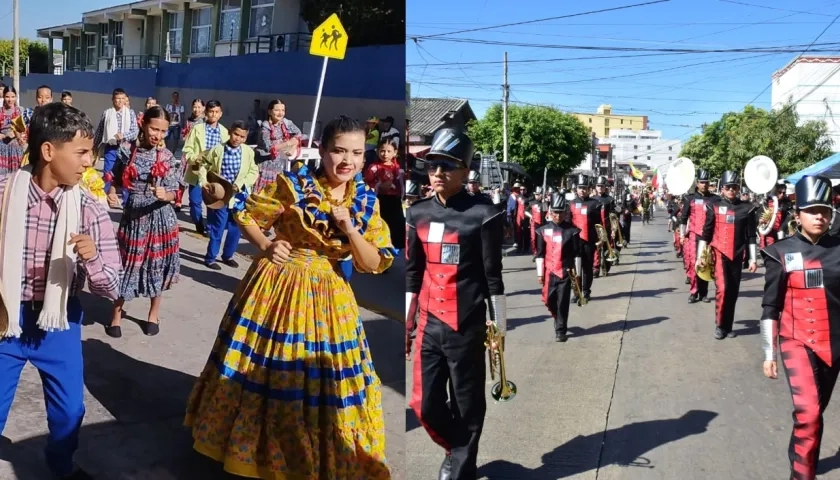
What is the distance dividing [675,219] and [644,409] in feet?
4.17

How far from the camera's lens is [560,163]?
9.09 ft

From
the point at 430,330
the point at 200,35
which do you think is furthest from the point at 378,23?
the point at 430,330

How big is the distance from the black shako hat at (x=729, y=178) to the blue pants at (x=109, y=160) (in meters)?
1.99

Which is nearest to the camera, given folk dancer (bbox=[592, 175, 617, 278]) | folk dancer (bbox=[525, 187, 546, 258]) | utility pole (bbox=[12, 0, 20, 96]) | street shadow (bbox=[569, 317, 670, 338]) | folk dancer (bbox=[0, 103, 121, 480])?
folk dancer (bbox=[0, 103, 121, 480])

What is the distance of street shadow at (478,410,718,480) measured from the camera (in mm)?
2412

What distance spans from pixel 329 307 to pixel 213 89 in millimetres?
642

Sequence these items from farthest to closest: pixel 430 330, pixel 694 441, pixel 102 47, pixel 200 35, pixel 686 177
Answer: pixel 686 177, pixel 430 330, pixel 694 441, pixel 102 47, pixel 200 35

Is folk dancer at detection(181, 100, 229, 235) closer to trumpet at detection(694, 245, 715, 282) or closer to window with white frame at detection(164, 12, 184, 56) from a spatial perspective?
window with white frame at detection(164, 12, 184, 56)

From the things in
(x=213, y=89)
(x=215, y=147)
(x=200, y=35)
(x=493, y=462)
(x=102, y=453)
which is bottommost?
(x=493, y=462)

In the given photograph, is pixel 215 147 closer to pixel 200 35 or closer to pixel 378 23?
pixel 200 35

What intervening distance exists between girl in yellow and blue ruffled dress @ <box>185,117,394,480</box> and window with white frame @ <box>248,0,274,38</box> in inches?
12.5

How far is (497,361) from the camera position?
250 cm

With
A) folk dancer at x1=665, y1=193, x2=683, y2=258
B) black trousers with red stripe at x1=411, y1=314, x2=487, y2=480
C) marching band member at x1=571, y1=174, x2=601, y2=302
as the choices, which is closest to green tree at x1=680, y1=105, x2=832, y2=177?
black trousers with red stripe at x1=411, y1=314, x2=487, y2=480

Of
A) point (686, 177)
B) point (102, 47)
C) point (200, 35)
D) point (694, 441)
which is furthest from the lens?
point (686, 177)
